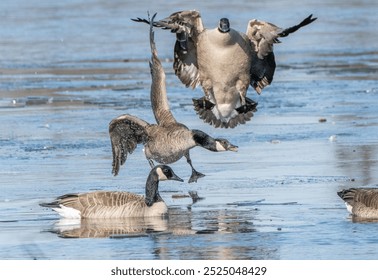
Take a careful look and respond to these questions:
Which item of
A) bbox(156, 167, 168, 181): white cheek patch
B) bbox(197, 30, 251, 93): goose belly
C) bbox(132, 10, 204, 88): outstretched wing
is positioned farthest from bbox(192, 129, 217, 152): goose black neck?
bbox(197, 30, 251, 93): goose belly

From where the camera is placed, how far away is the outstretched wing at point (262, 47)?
13328mm

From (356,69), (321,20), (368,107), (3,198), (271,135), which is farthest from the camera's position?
(321,20)

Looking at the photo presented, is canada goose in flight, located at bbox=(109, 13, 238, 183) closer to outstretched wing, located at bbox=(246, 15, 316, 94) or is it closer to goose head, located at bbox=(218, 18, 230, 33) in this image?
goose head, located at bbox=(218, 18, 230, 33)

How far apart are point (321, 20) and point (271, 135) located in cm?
1668

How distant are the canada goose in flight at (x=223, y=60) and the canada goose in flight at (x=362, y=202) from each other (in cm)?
269

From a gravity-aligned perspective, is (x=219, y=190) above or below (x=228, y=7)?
below

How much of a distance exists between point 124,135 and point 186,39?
1892mm

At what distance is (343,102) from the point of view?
1808 centimetres

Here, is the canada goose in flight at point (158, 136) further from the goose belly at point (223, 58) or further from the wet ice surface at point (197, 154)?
the goose belly at point (223, 58)

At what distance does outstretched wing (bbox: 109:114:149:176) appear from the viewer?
12133 millimetres

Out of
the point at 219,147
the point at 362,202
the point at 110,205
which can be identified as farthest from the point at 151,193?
the point at 362,202

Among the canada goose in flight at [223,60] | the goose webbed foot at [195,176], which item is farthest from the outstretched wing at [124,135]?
the canada goose in flight at [223,60]

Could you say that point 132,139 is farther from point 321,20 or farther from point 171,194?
point 321,20
